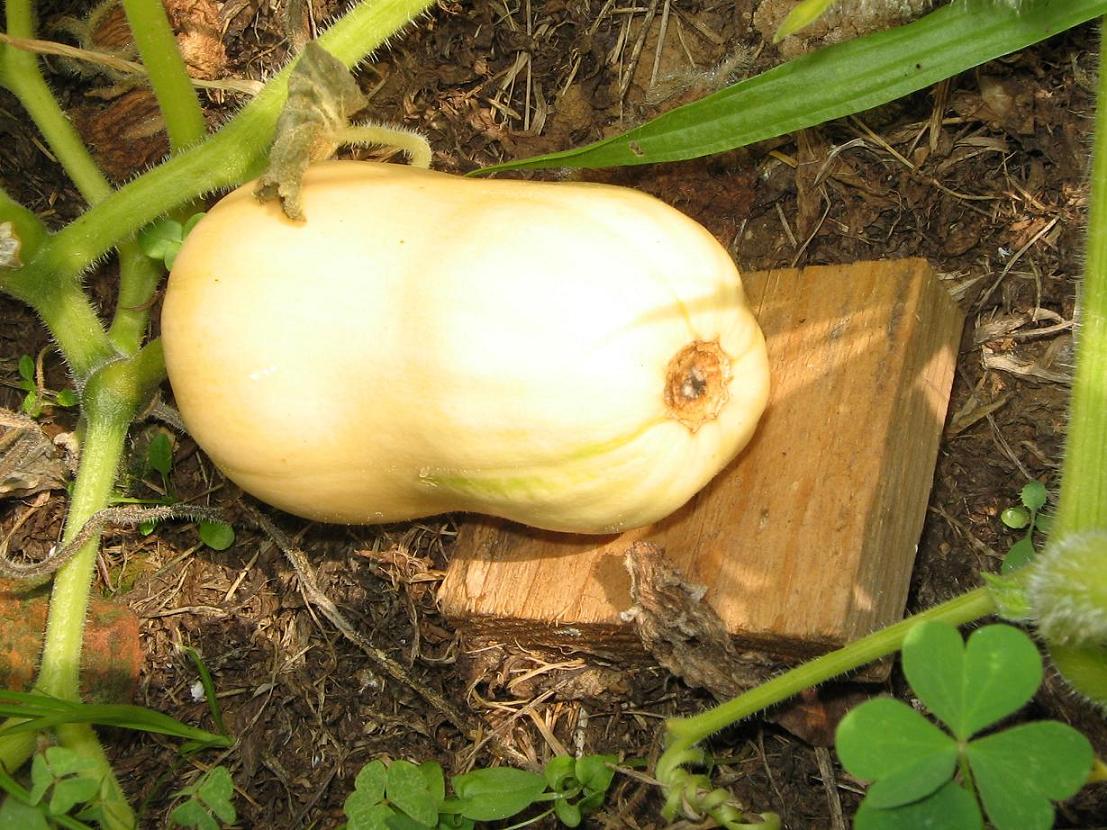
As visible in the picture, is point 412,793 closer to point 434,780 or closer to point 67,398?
point 434,780

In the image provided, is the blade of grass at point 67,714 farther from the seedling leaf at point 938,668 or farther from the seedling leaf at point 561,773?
the seedling leaf at point 938,668

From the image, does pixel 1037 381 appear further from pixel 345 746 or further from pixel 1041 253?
pixel 345 746

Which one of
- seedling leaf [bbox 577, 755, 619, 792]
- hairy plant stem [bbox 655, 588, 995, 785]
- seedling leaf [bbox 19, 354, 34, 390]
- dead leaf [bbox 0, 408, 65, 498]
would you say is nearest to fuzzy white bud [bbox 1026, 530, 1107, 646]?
hairy plant stem [bbox 655, 588, 995, 785]

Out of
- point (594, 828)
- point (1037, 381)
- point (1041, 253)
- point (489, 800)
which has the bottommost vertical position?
point (594, 828)

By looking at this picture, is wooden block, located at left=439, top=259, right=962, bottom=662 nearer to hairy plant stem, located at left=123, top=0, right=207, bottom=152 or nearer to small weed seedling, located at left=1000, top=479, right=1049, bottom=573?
small weed seedling, located at left=1000, top=479, right=1049, bottom=573

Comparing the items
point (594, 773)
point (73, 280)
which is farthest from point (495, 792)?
point (73, 280)

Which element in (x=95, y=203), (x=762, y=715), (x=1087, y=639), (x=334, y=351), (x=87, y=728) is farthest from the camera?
(x=95, y=203)

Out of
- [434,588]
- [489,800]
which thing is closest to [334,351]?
[434,588]
